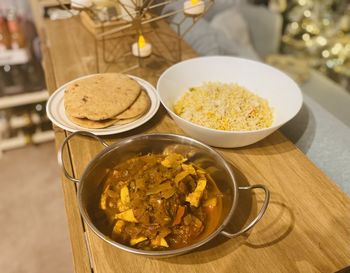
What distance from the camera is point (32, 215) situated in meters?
1.69

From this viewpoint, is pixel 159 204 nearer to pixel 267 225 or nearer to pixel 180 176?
pixel 180 176

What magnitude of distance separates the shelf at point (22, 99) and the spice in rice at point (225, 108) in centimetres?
114

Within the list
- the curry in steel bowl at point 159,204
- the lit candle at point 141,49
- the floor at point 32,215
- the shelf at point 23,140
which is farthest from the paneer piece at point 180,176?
the shelf at point 23,140

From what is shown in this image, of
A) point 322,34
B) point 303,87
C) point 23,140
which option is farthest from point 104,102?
point 322,34

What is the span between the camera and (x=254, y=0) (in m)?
2.63

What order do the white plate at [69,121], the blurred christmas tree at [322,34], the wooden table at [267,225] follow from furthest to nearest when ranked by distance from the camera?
the blurred christmas tree at [322,34], the white plate at [69,121], the wooden table at [267,225]

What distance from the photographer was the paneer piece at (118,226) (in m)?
0.64

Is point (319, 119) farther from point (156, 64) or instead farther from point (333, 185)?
point (156, 64)

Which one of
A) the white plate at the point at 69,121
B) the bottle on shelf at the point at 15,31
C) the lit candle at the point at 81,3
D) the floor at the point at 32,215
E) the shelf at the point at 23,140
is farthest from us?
the shelf at the point at 23,140

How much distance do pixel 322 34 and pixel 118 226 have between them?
86.9 inches

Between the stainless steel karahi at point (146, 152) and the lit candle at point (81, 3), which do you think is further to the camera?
the lit candle at point (81, 3)

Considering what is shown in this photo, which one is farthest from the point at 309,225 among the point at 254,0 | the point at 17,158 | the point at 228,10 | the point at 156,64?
the point at 254,0

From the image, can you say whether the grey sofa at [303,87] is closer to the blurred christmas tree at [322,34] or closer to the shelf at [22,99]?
the blurred christmas tree at [322,34]

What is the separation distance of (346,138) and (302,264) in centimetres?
48
